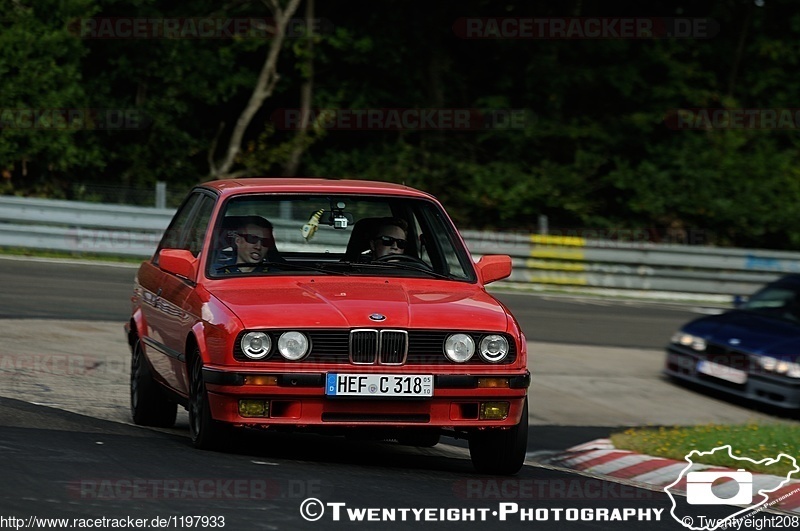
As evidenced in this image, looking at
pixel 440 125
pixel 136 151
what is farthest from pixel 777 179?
pixel 136 151

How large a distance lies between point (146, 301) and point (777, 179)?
21.8 metres

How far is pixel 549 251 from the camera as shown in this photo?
23.9 m

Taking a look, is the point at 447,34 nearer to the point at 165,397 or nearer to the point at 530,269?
the point at 530,269

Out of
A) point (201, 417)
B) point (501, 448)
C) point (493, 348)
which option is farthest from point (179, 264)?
point (501, 448)

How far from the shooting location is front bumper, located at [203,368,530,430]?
23.2 feet

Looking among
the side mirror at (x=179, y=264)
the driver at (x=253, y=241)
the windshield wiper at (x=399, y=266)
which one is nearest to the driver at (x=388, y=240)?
the windshield wiper at (x=399, y=266)

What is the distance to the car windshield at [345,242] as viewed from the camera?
814cm

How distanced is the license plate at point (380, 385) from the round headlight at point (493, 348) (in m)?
0.35

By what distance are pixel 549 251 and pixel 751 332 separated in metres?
9.87

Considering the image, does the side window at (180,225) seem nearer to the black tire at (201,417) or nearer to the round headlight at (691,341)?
the black tire at (201,417)

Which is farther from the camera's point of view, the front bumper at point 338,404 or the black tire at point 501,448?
the black tire at point 501,448

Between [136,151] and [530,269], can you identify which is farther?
[136,151]

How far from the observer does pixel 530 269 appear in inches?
938

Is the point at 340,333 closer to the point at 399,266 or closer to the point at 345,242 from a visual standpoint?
the point at 399,266
